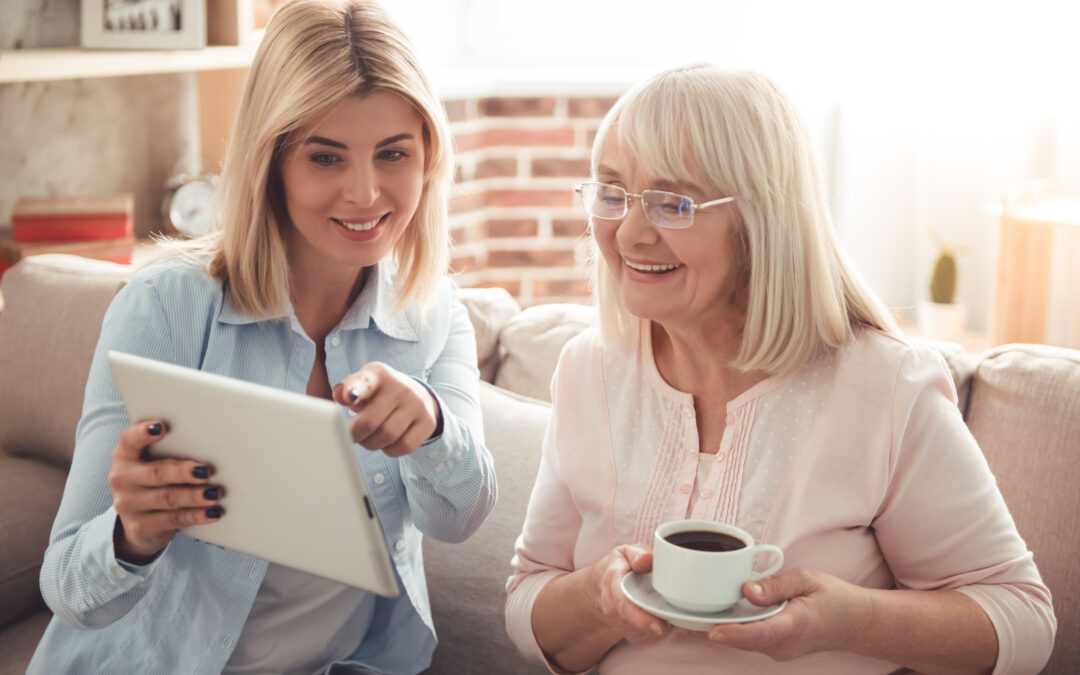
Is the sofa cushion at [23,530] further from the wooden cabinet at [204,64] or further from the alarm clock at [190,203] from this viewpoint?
A: the alarm clock at [190,203]

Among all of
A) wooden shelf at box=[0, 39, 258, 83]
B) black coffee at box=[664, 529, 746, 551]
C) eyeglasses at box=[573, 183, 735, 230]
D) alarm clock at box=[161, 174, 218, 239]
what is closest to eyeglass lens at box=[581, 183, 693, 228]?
eyeglasses at box=[573, 183, 735, 230]

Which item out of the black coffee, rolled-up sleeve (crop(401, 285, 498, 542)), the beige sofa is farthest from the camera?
the beige sofa

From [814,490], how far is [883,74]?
2.93 metres

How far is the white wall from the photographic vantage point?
3689 millimetres

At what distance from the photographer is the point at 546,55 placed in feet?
13.1

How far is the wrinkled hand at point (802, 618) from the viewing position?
107 centimetres

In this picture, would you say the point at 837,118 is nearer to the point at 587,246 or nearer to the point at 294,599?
the point at 587,246

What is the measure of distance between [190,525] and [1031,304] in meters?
3.03

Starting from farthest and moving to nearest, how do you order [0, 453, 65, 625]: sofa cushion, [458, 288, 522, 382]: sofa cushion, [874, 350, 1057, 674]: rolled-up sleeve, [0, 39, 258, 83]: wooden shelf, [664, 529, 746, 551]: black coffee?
[0, 39, 258, 83]: wooden shelf, [458, 288, 522, 382]: sofa cushion, [0, 453, 65, 625]: sofa cushion, [874, 350, 1057, 674]: rolled-up sleeve, [664, 529, 746, 551]: black coffee

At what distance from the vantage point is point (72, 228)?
2.49 meters

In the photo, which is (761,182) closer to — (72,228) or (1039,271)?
(72,228)

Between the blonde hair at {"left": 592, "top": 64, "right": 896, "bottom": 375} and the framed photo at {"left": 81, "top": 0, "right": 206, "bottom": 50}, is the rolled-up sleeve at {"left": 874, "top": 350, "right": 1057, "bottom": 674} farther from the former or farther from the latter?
the framed photo at {"left": 81, "top": 0, "right": 206, "bottom": 50}

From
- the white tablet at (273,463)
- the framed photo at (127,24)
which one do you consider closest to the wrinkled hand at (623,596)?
the white tablet at (273,463)

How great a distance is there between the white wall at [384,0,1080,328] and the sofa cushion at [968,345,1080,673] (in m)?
2.28
